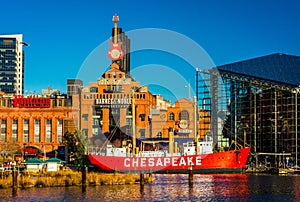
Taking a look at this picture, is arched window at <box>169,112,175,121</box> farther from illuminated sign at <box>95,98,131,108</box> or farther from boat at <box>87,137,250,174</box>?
boat at <box>87,137,250,174</box>

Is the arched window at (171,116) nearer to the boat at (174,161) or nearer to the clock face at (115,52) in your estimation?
the clock face at (115,52)

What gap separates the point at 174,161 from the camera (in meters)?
98.3

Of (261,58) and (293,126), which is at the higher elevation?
(261,58)

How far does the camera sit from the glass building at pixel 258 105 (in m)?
110

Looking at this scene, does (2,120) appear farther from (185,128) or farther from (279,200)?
(279,200)

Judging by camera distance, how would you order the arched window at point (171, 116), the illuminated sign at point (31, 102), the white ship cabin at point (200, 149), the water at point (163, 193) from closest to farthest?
the water at point (163, 193) < the white ship cabin at point (200, 149) < the arched window at point (171, 116) < the illuminated sign at point (31, 102)

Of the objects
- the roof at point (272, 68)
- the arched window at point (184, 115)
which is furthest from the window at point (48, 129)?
the roof at point (272, 68)

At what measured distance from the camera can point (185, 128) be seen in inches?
5359

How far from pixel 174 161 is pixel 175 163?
19.0 inches

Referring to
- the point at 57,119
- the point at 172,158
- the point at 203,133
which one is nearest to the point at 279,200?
the point at 172,158

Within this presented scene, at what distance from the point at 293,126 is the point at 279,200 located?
58126 millimetres

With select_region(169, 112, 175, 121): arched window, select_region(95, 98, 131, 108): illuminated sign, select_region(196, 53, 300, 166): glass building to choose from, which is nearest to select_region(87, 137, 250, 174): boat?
select_region(196, 53, 300, 166): glass building

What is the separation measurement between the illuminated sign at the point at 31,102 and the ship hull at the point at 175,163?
43.4 m

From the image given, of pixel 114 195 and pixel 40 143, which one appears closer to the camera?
pixel 114 195
